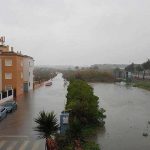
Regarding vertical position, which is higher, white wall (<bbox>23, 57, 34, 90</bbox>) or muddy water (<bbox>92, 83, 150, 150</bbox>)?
white wall (<bbox>23, 57, 34, 90</bbox>)

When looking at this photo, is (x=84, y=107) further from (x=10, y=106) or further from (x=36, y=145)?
(x=10, y=106)

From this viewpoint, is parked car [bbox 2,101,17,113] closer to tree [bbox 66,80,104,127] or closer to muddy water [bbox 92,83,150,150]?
tree [bbox 66,80,104,127]

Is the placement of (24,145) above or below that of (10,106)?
below

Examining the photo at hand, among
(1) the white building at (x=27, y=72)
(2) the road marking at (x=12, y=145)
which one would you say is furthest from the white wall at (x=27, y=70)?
(2) the road marking at (x=12, y=145)

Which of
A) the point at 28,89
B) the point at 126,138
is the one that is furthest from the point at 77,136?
the point at 28,89

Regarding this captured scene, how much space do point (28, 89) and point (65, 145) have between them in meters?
42.9

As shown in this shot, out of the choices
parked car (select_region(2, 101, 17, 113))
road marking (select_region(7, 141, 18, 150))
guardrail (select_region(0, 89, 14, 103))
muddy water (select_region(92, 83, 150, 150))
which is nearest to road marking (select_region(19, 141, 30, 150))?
road marking (select_region(7, 141, 18, 150))

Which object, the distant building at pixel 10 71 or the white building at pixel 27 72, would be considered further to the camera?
the white building at pixel 27 72

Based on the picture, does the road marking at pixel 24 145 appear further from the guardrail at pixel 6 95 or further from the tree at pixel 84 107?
the guardrail at pixel 6 95

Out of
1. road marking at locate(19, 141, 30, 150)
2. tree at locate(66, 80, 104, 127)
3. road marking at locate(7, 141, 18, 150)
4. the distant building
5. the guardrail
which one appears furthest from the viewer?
the distant building

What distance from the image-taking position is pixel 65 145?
21484mm

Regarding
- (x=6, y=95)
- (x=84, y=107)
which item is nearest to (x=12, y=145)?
(x=84, y=107)

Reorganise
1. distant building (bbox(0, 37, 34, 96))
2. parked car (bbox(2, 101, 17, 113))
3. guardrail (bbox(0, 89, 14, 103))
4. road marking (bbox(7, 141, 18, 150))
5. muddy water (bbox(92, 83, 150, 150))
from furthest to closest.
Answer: distant building (bbox(0, 37, 34, 96))
guardrail (bbox(0, 89, 14, 103))
parked car (bbox(2, 101, 17, 113))
muddy water (bbox(92, 83, 150, 150))
road marking (bbox(7, 141, 18, 150))

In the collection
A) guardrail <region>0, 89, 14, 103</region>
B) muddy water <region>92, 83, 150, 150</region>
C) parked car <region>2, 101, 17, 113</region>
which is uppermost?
guardrail <region>0, 89, 14, 103</region>
